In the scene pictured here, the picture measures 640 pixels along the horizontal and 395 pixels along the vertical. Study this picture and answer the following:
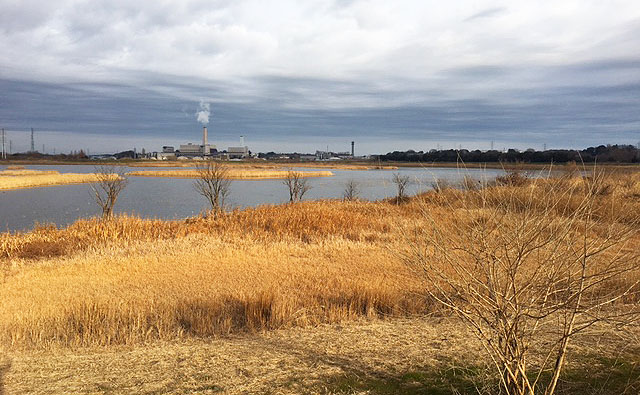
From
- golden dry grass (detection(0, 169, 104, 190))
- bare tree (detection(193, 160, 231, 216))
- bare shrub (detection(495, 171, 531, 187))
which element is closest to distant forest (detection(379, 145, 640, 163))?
bare shrub (detection(495, 171, 531, 187))

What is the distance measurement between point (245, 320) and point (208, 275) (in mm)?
3380

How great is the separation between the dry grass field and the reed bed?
4cm

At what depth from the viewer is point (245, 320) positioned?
7488 mm

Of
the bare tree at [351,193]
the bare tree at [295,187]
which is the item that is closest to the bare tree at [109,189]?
the bare tree at [295,187]

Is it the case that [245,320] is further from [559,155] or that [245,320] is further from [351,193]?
[559,155]

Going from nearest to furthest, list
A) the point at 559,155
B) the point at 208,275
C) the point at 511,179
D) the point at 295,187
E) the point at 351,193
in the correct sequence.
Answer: the point at 511,179
the point at 208,275
the point at 295,187
the point at 351,193
the point at 559,155

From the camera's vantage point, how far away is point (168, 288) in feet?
31.0

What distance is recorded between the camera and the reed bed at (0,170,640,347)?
7.00m

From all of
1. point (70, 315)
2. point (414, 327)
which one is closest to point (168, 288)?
point (70, 315)

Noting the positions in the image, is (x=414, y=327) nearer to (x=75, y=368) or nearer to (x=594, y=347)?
(x=594, y=347)

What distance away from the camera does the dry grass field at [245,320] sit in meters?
5.11

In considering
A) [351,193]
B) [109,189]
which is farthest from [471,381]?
[351,193]

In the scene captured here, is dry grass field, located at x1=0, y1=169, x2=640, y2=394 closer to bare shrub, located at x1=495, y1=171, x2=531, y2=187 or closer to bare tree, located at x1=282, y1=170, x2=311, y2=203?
bare shrub, located at x1=495, y1=171, x2=531, y2=187

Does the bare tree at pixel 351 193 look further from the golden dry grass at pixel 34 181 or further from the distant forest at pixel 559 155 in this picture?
the golden dry grass at pixel 34 181
